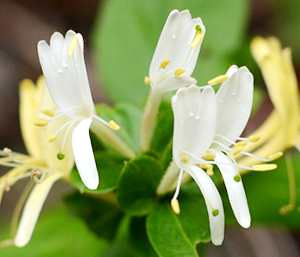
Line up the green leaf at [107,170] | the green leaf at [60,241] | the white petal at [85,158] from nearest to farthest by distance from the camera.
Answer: the white petal at [85,158] < the green leaf at [107,170] < the green leaf at [60,241]

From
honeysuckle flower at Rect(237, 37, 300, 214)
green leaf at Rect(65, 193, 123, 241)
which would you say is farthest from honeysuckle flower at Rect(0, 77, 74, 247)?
honeysuckle flower at Rect(237, 37, 300, 214)

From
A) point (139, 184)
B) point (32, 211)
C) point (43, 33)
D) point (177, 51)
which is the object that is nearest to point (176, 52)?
point (177, 51)

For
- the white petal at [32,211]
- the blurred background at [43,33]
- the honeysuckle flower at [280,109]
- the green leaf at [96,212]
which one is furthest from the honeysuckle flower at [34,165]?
the blurred background at [43,33]

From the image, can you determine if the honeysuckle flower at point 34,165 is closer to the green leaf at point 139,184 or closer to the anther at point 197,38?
the green leaf at point 139,184

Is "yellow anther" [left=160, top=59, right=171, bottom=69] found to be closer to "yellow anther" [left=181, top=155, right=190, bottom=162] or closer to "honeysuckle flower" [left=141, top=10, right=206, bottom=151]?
"honeysuckle flower" [left=141, top=10, right=206, bottom=151]

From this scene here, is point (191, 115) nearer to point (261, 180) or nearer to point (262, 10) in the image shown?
point (261, 180)

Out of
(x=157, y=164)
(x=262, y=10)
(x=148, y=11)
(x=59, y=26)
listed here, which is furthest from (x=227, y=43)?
(x=59, y=26)

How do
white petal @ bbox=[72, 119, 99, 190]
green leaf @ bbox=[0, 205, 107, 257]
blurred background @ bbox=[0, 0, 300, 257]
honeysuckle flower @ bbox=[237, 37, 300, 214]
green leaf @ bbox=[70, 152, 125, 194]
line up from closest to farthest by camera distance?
white petal @ bbox=[72, 119, 99, 190]
green leaf @ bbox=[70, 152, 125, 194]
honeysuckle flower @ bbox=[237, 37, 300, 214]
green leaf @ bbox=[0, 205, 107, 257]
blurred background @ bbox=[0, 0, 300, 257]
